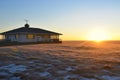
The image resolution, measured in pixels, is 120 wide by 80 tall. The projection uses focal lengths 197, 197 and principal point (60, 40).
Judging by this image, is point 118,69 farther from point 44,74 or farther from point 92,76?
point 44,74

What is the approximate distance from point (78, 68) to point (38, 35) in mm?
36285

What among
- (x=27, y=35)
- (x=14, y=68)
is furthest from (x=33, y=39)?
(x=14, y=68)

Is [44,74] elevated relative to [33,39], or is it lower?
lower

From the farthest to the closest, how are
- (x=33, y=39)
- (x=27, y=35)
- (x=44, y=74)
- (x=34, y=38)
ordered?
(x=34, y=38), (x=33, y=39), (x=27, y=35), (x=44, y=74)

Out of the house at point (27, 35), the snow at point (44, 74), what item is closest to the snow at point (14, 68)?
the snow at point (44, 74)

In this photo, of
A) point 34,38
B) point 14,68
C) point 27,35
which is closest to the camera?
point 14,68

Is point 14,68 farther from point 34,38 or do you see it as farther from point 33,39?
point 34,38

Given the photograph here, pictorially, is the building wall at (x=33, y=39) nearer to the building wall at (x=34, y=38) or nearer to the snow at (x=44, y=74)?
the building wall at (x=34, y=38)

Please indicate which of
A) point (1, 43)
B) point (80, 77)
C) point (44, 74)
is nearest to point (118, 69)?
point (80, 77)

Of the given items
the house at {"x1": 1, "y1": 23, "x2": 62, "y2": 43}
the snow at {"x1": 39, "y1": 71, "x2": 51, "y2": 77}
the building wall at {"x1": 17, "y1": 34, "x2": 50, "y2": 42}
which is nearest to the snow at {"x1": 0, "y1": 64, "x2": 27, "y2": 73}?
the snow at {"x1": 39, "y1": 71, "x2": 51, "y2": 77}

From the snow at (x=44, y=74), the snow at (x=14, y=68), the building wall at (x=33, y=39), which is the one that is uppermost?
the building wall at (x=33, y=39)

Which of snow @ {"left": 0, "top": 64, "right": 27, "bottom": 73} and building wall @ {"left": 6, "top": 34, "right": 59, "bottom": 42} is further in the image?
building wall @ {"left": 6, "top": 34, "right": 59, "bottom": 42}

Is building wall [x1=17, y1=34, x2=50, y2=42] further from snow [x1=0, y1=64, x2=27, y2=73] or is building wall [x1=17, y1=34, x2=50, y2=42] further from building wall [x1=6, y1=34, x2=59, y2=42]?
snow [x1=0, y1=64, x2=27, y2=73]

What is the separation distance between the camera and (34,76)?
12516 mm
